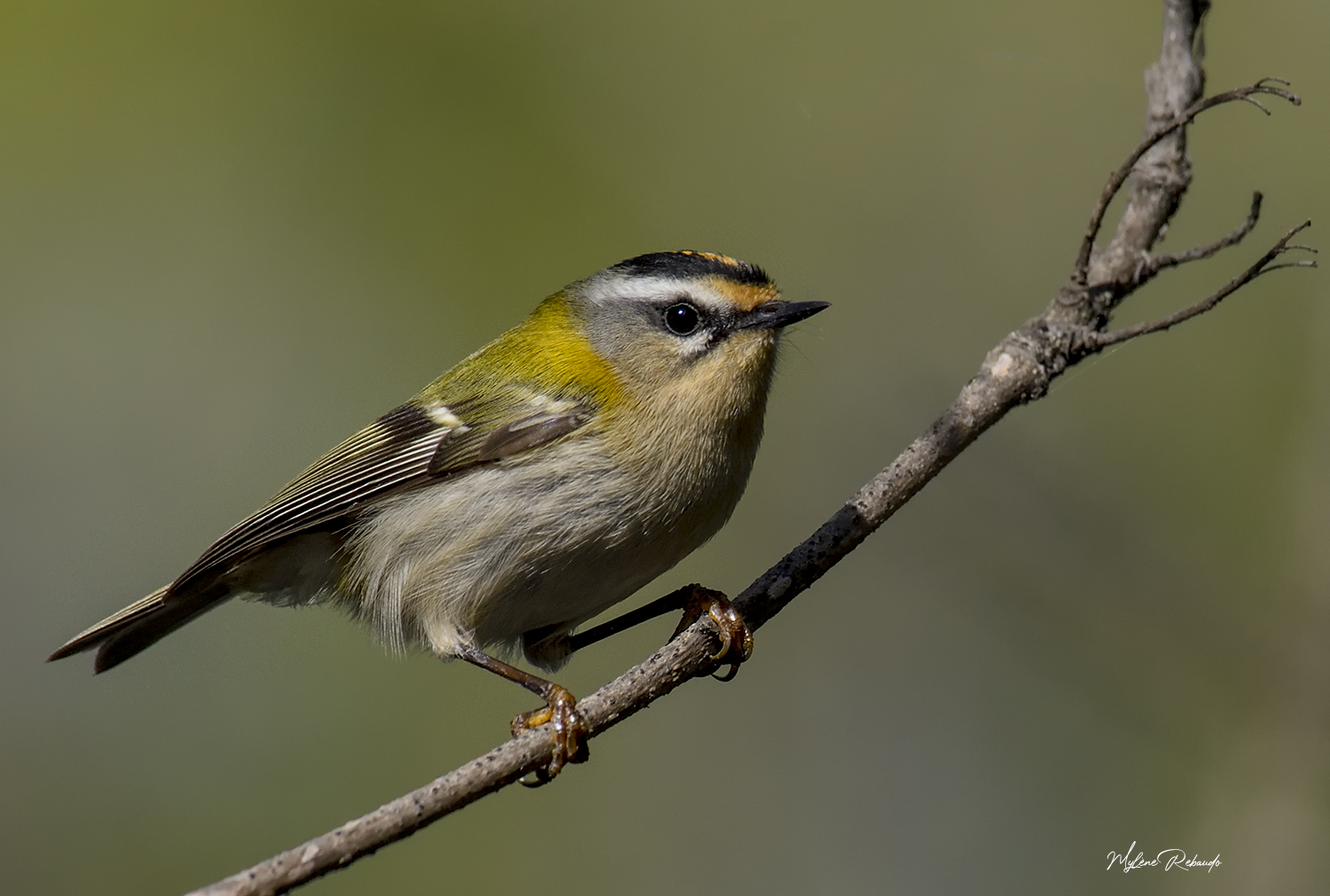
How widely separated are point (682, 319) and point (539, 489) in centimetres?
60

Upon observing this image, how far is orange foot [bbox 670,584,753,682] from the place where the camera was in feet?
8.05

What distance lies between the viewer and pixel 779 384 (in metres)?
3.04

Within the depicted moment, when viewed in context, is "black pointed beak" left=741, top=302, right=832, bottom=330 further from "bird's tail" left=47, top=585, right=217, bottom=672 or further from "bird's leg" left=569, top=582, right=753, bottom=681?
"bird's tail" left=47, top=585, right=217, bottom=672

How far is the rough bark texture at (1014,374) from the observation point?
206 cm

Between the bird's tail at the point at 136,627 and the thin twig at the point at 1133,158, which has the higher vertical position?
the thin twig at the point at 1133,158

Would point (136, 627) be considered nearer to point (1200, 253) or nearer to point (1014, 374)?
point (1014, 374)

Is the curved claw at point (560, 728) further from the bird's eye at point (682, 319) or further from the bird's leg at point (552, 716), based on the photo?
the bird's eye at point (682, 319)

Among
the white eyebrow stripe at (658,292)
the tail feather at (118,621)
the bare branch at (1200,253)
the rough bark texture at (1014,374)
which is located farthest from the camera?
the tail feather at (118,621)

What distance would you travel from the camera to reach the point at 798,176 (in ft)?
16.5

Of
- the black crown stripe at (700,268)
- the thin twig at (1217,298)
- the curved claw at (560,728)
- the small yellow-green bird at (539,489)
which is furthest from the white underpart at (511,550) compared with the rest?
the thin twig at (1217,298)

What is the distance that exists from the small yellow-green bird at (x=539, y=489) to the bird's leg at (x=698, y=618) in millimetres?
72

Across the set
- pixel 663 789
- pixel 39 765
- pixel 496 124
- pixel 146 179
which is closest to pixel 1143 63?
pixel 496 124

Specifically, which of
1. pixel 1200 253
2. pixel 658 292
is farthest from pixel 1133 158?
pixel 658 292

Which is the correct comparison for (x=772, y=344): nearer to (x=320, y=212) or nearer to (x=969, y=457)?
(x=969, y=457)
